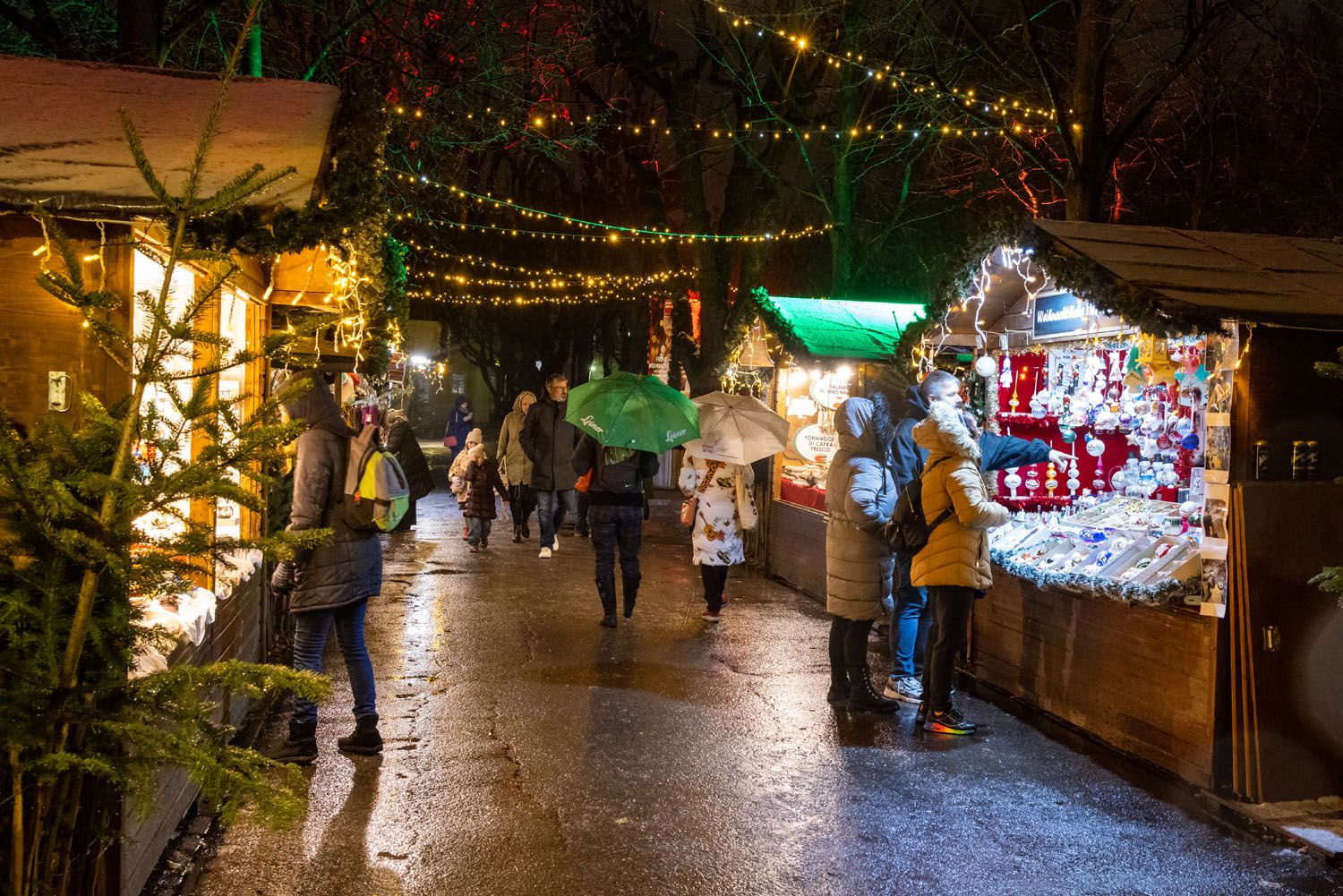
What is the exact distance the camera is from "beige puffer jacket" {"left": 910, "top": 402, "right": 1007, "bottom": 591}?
652 cm

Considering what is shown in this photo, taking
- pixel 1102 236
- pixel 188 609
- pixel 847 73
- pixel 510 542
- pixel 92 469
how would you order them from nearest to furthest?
pixel 92 469, pixel 188 609, pixel 1102 236, pixel 510 542, pixel 847 73

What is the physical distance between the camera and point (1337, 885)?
470 centimetres

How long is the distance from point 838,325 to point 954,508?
5653 millimetres

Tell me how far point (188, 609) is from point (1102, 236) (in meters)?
5.70

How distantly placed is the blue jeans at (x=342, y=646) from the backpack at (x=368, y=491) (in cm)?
48

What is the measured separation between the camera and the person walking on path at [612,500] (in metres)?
9.23

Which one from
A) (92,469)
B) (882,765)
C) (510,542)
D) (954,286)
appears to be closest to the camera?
(92,469)

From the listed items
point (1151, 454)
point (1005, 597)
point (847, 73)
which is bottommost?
point (1005, 597)

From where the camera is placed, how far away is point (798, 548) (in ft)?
39.8

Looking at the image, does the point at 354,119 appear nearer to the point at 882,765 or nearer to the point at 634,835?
the point at 634,835

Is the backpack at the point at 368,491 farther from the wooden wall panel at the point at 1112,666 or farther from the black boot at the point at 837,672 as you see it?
the wooden wall panel at the point at 1112,666

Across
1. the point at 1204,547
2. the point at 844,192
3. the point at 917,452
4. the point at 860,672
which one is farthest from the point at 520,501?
the point at 1204,547

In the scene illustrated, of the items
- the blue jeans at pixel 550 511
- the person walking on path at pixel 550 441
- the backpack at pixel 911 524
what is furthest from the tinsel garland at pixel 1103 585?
the blue jeans at pixel 550 511

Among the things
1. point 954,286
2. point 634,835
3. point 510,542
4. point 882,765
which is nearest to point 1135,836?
point 882,765
